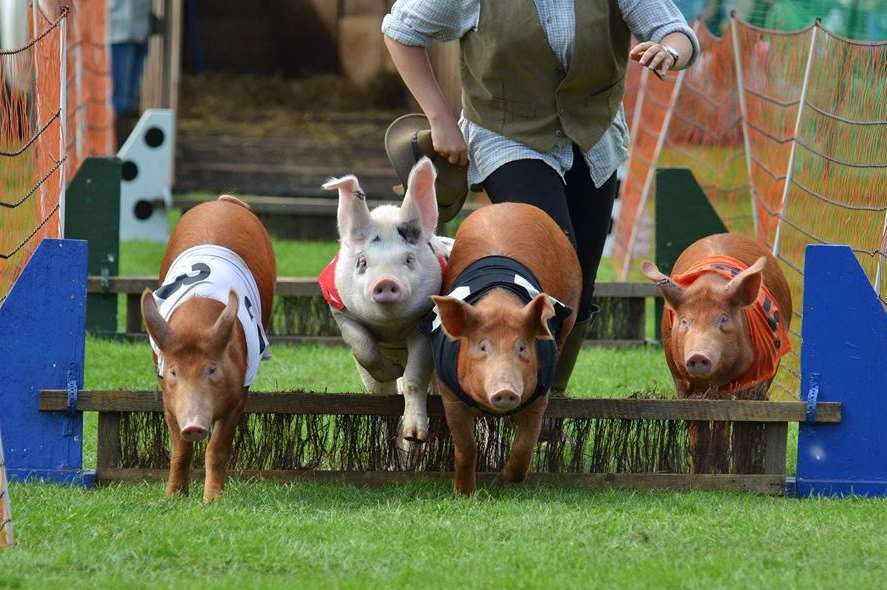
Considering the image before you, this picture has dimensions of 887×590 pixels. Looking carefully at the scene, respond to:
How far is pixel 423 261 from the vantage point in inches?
216

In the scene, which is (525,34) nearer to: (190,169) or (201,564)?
(201,564)

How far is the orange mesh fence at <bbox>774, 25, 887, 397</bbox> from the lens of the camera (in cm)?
682

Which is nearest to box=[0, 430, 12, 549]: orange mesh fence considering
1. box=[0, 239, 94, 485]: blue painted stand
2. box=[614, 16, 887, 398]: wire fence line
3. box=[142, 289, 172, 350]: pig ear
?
box=[142, 289, 172, 350]: pig ear

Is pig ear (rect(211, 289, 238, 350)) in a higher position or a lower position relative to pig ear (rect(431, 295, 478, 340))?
lower

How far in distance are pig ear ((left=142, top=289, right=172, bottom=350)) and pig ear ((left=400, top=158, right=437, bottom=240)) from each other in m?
0.93

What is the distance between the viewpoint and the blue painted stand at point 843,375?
549cm

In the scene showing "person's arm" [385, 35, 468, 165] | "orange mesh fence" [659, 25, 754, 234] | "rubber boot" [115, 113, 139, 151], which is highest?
"person's arm" [385, 35, 468, 165]

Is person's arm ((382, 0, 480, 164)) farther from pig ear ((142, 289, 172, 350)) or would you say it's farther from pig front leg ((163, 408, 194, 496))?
pig front leg ((163, 408, 194, 496))

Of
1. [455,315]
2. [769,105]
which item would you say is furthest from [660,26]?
[769,105]

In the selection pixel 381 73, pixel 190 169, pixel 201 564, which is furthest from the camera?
pixel 381 73

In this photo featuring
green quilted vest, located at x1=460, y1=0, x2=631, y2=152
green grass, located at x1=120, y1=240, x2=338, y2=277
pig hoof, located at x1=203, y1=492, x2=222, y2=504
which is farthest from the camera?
green grass, located at x1=120, y1=240, x2=338, y2=277

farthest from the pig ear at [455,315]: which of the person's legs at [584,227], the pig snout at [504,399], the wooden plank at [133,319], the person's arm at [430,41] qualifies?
the wooden plank at [133,319]

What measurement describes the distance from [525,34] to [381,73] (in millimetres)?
12110

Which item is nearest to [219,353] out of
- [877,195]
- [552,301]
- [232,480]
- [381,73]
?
[232,480]
